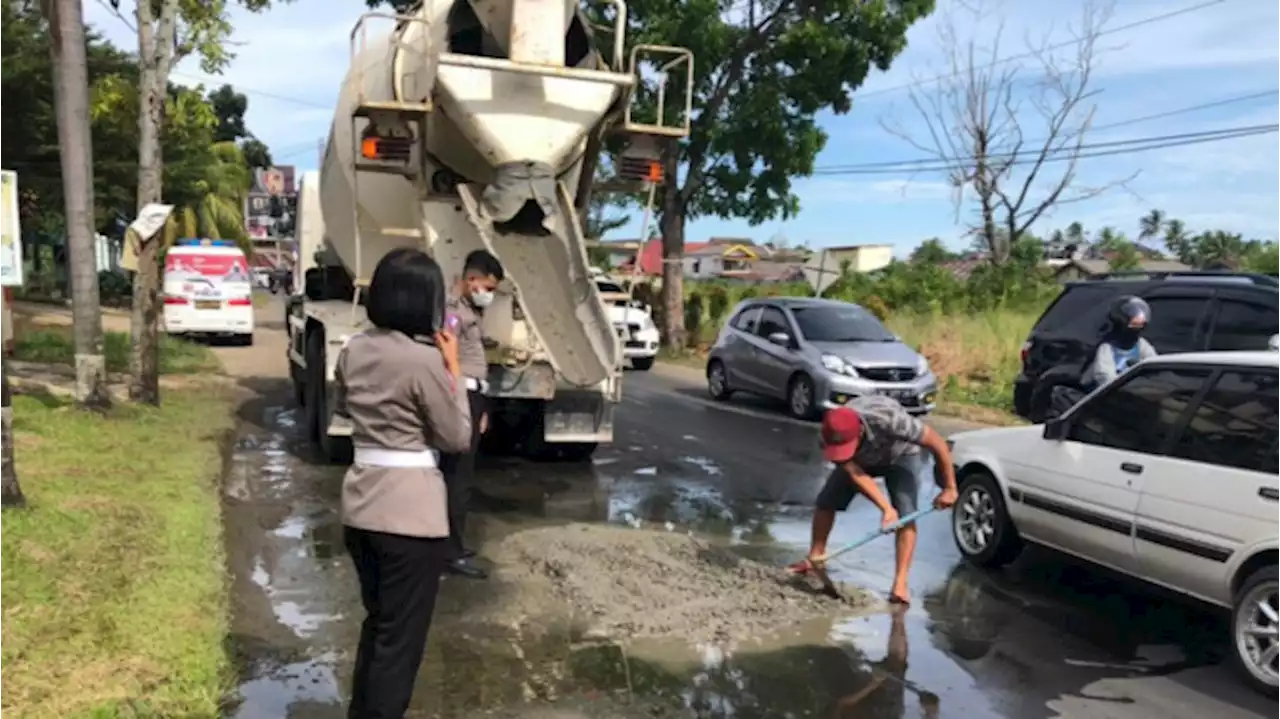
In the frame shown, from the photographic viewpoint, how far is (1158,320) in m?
10.7

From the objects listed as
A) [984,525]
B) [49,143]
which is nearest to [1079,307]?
[984,525]

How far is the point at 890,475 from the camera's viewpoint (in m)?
6.64

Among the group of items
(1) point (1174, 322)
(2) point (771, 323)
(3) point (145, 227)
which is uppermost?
(3) point (145, 227)

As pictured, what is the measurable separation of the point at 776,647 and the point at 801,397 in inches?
368

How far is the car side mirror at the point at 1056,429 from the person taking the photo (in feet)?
22.0

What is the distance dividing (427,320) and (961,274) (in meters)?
30.0

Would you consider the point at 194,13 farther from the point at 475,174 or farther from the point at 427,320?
the point at 427,320

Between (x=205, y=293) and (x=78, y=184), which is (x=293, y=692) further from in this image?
(x=205, y=293)

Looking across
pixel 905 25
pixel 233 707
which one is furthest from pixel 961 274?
pixel 233 707

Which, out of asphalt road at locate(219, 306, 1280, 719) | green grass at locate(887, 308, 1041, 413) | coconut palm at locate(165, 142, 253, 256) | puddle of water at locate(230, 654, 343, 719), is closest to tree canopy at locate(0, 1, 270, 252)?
coconut palm at locate(165, 142, 253, 256)

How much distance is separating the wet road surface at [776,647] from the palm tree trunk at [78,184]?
8.48 ft

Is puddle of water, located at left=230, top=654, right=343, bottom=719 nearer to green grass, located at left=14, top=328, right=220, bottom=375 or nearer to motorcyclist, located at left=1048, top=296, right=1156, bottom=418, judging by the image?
motorcyclist, located at left=1048, top=296, right=1156, bottom=418

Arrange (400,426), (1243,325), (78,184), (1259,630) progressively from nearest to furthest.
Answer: (400,426), (1259,630), (1243,325), (78,184)

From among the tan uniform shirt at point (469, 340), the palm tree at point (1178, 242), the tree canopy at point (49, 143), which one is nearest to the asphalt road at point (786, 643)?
the tan uniform shirt at point (469, 340)
